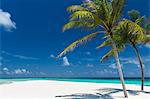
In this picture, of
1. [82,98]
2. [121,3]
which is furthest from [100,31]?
[82,98]

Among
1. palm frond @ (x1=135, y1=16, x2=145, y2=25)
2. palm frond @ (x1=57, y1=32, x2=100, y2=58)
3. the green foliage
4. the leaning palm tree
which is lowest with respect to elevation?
palm frond @ (x1=57, y1=32, x2=100, y2=58)

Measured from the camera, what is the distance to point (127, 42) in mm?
17500

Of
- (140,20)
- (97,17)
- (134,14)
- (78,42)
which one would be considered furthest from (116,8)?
(134,14)

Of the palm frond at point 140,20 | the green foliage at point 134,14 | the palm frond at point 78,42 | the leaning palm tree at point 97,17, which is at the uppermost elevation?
the green foliage at point 134,14

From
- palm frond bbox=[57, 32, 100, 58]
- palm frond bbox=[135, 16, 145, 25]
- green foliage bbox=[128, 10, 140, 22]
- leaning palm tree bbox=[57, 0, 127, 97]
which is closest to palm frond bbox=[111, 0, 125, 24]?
leaning palm tree bbox=[57, 0, 127, 97]

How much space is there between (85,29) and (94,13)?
2.57 feet

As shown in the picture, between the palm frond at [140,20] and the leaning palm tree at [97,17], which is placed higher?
the palm frond at [140,20]

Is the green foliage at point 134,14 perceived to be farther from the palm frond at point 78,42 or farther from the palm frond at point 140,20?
the palm frond at point 78,42

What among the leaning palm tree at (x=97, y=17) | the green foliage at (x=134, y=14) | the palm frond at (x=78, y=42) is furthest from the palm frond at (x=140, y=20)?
the palm frond at (x=78, y=42)

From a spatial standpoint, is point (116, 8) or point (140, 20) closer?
point (116, 8)

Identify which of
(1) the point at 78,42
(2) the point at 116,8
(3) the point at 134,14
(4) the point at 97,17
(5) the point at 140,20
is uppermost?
(3) the point at 134,14

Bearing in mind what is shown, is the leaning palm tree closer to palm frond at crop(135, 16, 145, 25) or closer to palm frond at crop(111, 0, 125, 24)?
palm frond at crop(111, 0, 125, 24)

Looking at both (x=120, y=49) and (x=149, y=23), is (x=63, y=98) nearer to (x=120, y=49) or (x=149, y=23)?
(x=120, y=49)

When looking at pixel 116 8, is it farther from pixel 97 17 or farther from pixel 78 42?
pixel 78 42
